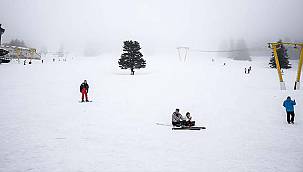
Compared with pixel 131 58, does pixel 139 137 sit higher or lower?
lower

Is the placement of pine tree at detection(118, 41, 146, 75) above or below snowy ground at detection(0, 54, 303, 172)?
above

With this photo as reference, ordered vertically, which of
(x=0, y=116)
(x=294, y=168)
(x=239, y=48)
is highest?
(x=239, y=48)

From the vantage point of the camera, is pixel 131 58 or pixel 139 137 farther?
pixel 131 58

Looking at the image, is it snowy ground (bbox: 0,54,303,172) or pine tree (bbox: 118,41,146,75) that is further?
pine tree (bbox: 118,41,146,75)

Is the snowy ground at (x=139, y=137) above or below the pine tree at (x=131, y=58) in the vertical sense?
below

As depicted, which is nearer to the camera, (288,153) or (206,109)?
(288,153)

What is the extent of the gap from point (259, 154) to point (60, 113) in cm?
1137

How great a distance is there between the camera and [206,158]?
861 cm

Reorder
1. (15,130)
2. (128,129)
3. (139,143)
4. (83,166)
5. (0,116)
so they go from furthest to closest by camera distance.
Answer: (0,116) < (128,129) < (15,130) < (139,143) < (83,166)

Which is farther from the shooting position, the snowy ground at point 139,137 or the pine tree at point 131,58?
the pine tree at point 131,58

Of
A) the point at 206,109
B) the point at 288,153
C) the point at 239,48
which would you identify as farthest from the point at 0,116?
the point at 239,48

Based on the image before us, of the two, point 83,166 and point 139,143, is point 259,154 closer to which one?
point 139,143

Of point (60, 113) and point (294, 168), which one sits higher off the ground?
point (60, 113)

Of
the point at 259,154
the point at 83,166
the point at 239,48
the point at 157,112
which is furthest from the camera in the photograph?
the point at 239,48
